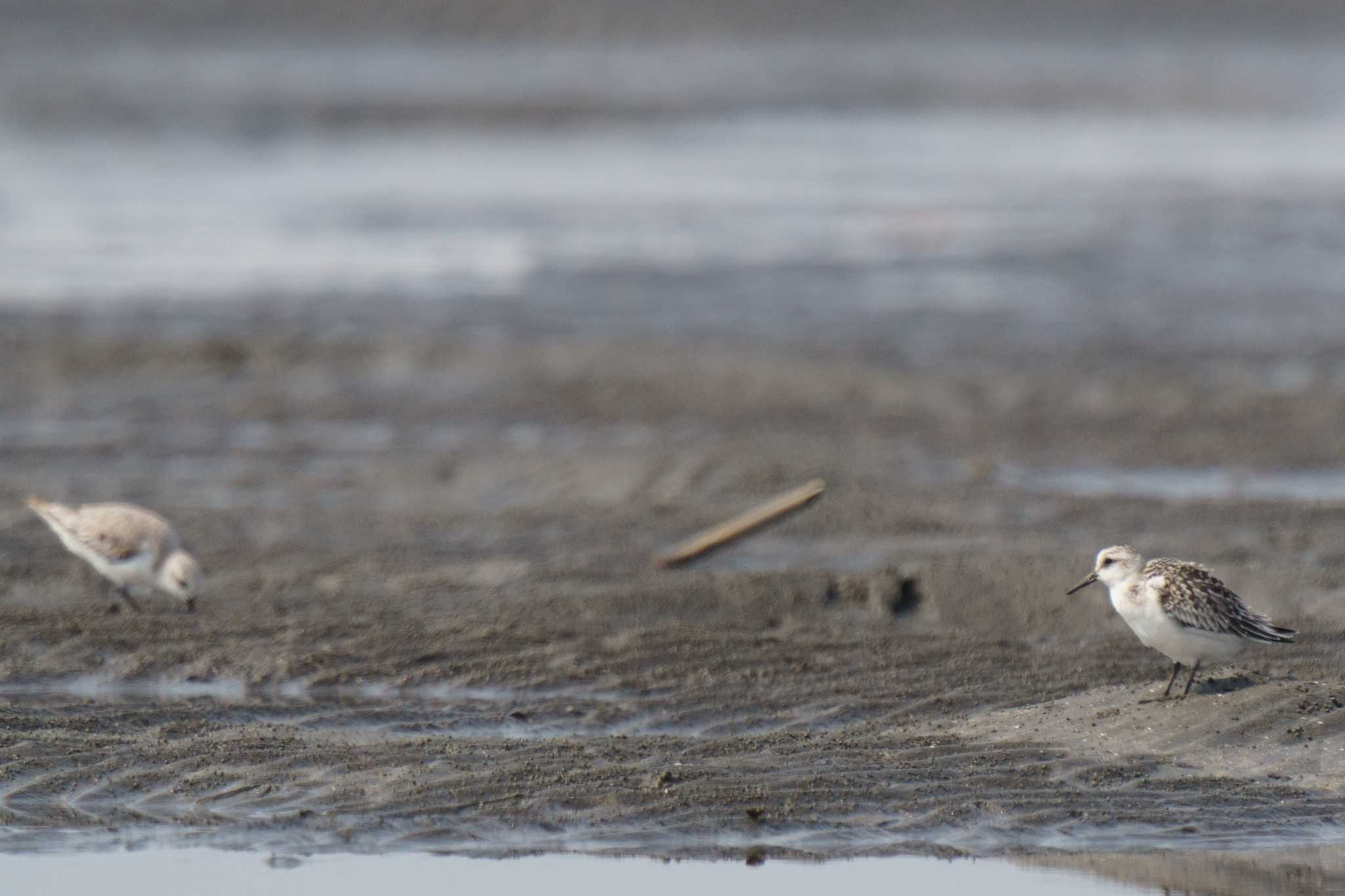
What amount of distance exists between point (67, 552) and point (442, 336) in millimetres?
7183

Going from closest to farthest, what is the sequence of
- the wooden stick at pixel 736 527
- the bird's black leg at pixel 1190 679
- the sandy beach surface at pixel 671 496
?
the sandy beach surface at pixel 671 496, the bird's black leg at pixel 1190 679, the wooden stick at pixel 736 527

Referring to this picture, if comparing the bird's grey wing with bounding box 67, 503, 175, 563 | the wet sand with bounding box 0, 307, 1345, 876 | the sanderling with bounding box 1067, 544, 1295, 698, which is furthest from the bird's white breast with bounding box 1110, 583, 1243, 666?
the bird's grey wing with bounding box 67, 503, 175, 563

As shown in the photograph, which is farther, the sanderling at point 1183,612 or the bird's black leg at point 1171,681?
the bird's black leg at point 1171,681

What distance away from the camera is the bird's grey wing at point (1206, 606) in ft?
26.5

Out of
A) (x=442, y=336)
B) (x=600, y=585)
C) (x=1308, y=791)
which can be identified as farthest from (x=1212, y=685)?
(x=442, y=336)

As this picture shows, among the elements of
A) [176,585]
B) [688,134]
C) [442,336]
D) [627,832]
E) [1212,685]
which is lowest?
[627,832]

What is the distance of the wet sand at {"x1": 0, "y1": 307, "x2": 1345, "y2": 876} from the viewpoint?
24.0ft

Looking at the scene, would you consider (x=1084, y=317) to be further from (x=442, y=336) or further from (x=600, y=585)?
(x=600, y=585)

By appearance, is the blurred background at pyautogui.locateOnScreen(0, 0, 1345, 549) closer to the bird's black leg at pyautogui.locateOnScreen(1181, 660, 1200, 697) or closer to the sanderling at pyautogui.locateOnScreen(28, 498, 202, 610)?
the sanderling at pyautogui.locateOnScreen(28, 498, 202, 610)

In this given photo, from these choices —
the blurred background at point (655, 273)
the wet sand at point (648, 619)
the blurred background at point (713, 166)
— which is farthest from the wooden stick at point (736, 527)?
the blurred background at point (713, 166)

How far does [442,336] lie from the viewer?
18.1m

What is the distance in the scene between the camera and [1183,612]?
8086 millimetres

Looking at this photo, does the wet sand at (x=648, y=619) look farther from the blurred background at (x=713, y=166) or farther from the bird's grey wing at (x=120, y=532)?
the blurred background at (x=713, y=166)

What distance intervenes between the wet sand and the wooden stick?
12 centimetres
